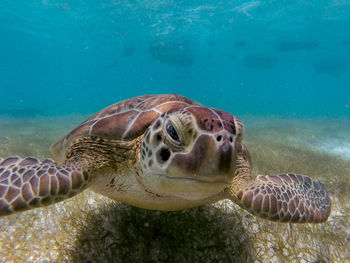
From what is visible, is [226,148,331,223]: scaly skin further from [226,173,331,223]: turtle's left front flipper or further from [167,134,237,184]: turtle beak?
[167,134,237,184]: turtle beak

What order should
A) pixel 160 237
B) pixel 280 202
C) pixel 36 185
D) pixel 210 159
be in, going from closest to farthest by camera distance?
pixel 210 159 < pixel 36 185 < pixel 280 202 < pixel 160 237

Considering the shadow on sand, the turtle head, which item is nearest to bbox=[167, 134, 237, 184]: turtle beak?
the turtle head

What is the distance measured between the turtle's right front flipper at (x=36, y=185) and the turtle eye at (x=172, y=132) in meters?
0.87

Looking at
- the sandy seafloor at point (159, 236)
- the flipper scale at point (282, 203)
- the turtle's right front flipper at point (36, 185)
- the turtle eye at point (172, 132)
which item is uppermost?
the turtle eye at point (172, 132)

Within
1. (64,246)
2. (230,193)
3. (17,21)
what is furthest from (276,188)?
(17,21)

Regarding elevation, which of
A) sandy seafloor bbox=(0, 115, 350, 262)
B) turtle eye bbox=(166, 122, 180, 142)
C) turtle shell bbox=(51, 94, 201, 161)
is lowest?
sandy seafloor bbox=(0, 115, 350, 262)

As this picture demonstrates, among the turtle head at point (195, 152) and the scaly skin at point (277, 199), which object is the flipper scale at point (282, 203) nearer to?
the scaly skin at point (277, 199)

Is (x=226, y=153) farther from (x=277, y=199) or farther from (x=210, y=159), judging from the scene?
(x=277, y=199)

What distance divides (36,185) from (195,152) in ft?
3.96

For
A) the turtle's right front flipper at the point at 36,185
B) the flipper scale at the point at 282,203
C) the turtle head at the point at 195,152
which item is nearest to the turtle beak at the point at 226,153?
the turtle head at the point at 195,152

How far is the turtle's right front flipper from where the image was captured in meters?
1.54

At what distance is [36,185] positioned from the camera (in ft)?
5.31

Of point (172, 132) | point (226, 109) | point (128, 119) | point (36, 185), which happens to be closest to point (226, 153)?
point (172, 132)

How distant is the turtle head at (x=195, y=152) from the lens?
1.32 metres
